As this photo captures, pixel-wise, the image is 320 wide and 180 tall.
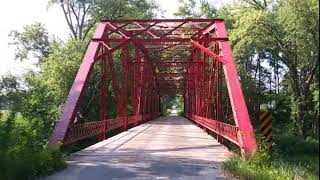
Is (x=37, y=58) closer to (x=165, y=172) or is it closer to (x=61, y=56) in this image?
(x=61, y=56)

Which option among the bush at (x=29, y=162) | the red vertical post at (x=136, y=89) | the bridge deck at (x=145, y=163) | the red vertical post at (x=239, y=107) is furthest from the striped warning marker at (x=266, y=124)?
the red vertical post at (x=136, y=89)

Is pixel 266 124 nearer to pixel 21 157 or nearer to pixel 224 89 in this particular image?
pixel 21 157

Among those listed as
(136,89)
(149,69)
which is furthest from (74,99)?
(149,69)

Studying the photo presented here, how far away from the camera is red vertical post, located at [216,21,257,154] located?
40.6ft

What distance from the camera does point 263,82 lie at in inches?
2372

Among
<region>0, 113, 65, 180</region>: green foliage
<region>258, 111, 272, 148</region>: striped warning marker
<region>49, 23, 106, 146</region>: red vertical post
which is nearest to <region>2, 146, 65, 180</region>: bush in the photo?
<region>0, 113, 65, 180</region>: green foliage

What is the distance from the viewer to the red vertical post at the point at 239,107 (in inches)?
487

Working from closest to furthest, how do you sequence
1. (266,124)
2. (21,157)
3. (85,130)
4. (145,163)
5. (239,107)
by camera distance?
(21,157) < (145,163) < (266,124) < (239,107) < (85,130)

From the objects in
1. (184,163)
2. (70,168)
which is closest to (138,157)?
(184,163)

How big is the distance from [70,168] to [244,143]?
4216 mm

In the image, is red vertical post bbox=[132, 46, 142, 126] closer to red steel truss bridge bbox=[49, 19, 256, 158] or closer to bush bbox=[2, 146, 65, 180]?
red steel truss bridge bbox=[49, 19, 256, 158]

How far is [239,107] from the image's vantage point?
14.8 meters

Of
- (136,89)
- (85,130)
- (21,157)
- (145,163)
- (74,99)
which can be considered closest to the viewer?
(21,157)

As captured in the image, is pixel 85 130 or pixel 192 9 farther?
pixel 192 9
